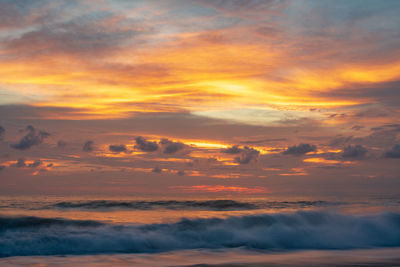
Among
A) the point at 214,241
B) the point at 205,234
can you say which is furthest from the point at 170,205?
the point at 214,241

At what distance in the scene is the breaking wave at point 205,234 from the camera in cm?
1463

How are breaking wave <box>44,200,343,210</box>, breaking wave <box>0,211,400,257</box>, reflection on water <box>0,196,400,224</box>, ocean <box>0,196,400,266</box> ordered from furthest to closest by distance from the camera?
breaking wave <box>44,200,343,210</box> < reflection on water <box>0,196,400,224</box> < breaking wave <box>0,211,400,257</box> < ocean <box>0,196,400,266</box>

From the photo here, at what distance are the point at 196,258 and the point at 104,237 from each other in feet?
16.4

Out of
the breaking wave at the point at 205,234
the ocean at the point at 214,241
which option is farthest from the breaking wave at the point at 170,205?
the breaking wave at the point at 205,234


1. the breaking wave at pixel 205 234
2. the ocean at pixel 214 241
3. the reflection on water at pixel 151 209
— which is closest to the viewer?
the ocean at pixel 214 241

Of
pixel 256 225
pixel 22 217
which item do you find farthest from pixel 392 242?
pixel 22 217

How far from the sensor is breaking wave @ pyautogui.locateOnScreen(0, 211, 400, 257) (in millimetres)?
14633

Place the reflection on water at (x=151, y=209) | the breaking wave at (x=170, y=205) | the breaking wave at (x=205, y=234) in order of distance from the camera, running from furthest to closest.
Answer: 1. the breaking wave at (x=170, y=205)
2. the reflection on water at (x=151, y=209)
3. the breaking wave at (x=205, y=234)

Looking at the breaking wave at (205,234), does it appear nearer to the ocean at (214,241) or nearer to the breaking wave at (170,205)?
the ocean at (214,241)

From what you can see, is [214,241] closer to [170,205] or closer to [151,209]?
[151,209]

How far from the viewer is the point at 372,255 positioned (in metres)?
12.9

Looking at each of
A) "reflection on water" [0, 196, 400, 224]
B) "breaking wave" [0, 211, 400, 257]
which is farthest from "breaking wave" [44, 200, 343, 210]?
"breaking wave" [0, 211, 400, 257]

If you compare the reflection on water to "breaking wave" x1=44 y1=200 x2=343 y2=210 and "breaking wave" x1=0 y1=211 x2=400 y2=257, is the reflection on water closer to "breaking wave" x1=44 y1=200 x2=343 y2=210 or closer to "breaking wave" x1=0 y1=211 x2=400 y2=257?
"breaking wave" x1=44 y1=200 x2=343 y2=210

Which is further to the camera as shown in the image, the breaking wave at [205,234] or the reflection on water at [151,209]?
the reflection on water at [151,209]
